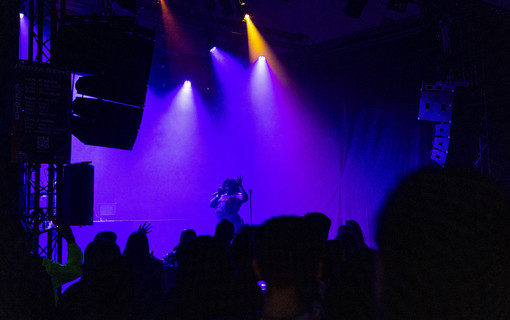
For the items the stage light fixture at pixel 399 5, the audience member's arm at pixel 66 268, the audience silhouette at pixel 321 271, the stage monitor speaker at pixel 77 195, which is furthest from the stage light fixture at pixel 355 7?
the audience member's arm at pixel 66 268

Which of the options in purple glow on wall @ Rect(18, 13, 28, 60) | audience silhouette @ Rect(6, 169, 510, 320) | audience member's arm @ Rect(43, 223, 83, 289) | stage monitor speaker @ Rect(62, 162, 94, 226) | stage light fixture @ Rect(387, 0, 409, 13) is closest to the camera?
audience silhouette @ Rect(6, 169, 510, 320)

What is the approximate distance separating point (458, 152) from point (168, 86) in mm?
9247

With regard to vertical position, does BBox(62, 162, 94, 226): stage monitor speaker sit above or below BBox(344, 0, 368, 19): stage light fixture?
below

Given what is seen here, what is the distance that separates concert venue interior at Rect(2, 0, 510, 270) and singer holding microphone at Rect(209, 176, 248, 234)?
21.2 inches

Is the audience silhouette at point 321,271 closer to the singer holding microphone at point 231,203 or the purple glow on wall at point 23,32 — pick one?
the singer holding microphone at point 231,203

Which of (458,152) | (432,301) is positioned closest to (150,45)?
(432,301)

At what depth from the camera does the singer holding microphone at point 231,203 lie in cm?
1058

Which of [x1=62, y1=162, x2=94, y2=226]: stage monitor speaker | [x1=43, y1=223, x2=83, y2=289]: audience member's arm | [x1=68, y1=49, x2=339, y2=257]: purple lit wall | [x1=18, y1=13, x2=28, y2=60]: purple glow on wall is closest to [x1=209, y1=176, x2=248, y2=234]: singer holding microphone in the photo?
[x1=68, y1=49, x2=339, y2=257]: purple lit wall

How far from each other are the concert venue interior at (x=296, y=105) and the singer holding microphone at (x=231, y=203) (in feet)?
1.77

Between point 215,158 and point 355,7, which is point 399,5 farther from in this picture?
point 215,158

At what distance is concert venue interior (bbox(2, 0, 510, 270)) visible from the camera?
7.86m

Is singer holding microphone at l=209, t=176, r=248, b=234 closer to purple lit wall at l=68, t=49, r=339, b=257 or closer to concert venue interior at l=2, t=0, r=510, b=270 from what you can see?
concert venue interior at l=2, t=0, r=510, b=270

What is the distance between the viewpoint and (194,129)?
47.1ft

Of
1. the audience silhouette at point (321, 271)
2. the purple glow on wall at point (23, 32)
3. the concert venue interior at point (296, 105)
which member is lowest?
the audience silhouette at point (321, 271)
